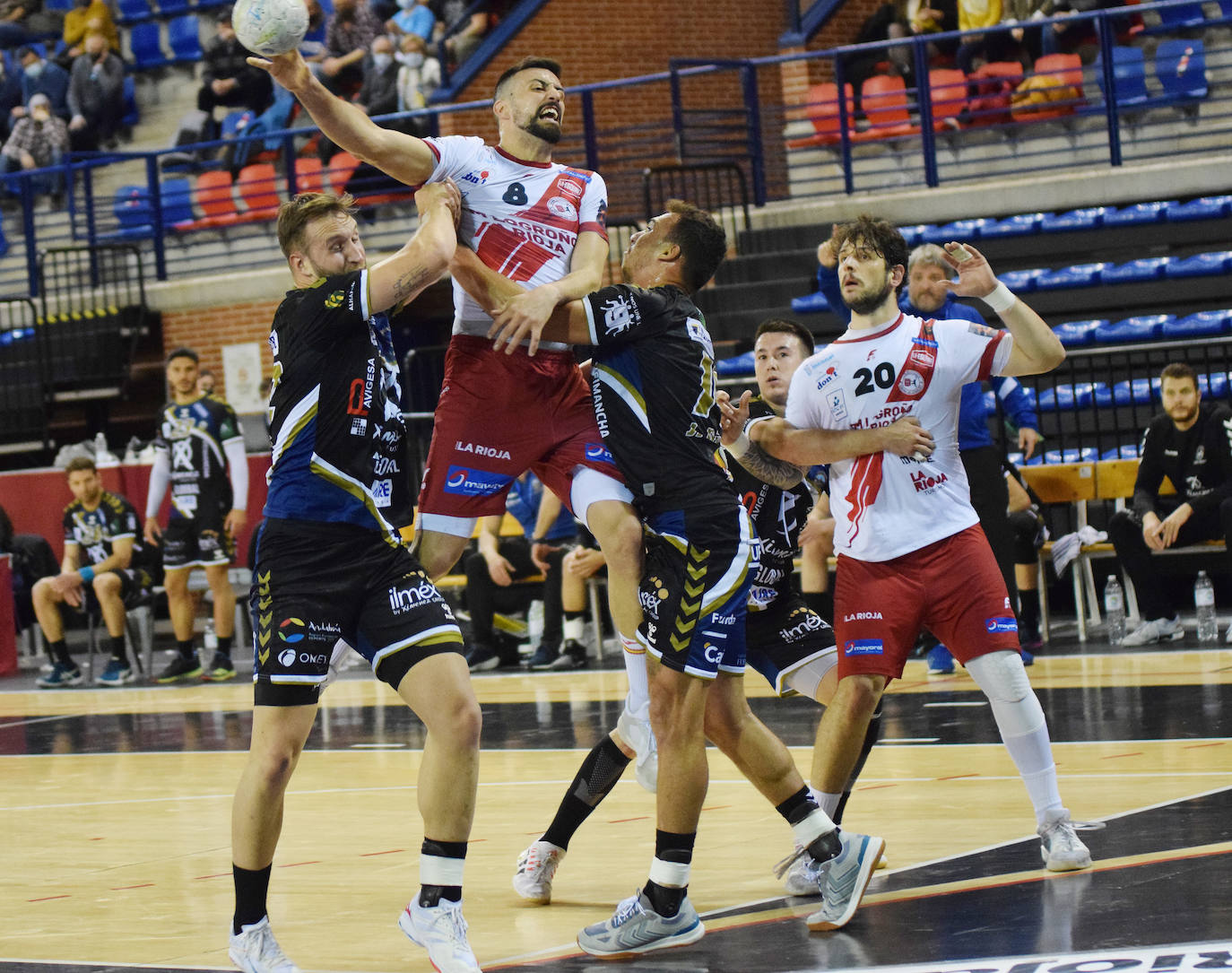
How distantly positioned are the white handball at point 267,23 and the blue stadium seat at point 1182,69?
1227 cm

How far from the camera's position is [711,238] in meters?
A: 5.54

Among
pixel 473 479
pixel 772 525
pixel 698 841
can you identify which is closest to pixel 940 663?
pixel 698 841

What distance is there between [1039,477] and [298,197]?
7.69 meters

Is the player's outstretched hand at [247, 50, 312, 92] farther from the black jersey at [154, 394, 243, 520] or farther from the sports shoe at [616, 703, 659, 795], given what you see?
the black jersey at [154, 394, 243, 520]

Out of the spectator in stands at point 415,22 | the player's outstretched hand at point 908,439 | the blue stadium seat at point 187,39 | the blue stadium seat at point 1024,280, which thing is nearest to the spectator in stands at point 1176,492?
the blue stadium seat at point 1024,280

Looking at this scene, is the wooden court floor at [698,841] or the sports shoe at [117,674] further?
the sports shoe at [117,674]

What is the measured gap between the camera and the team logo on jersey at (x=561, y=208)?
6180 mm

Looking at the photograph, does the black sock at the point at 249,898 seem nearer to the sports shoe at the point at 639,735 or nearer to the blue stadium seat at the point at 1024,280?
the sports shoe at the point at 639,735

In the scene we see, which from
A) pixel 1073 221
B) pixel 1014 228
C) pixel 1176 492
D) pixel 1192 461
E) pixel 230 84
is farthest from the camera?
pixel 230 84

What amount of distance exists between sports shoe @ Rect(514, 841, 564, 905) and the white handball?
255cm

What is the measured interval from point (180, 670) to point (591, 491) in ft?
28.7

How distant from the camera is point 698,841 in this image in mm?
6617

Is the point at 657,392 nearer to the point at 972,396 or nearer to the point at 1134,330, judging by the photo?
the point at 972,396

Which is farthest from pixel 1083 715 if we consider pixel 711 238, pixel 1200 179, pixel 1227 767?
pixel 1200 179
